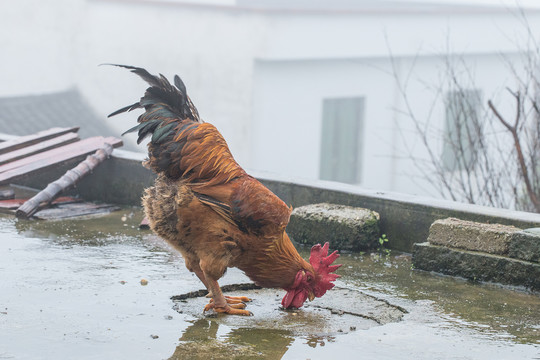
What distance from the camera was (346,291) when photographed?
18.9 feet

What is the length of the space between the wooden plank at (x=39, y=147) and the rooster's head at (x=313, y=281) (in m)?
4.77

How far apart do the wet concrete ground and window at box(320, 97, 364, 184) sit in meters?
12.6

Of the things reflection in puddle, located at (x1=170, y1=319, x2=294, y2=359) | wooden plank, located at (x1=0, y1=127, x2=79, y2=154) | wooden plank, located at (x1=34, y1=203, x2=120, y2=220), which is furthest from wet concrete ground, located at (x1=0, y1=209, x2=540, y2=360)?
wooden plank, located at (x1=0, y1=127, x2=79, y2=154)

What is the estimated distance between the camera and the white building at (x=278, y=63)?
58.1 ft

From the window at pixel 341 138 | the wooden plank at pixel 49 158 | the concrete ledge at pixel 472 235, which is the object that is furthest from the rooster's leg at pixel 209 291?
the window at pixel 341 138

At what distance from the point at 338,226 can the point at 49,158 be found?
11.3 feet

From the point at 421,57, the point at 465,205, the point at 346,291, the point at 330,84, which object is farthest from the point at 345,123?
→ the point at 346,291

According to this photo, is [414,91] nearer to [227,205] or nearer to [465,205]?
[465,205]

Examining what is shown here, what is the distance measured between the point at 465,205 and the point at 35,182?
16.0 ft

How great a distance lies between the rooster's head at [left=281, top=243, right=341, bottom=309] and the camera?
513 cm

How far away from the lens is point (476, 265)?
6141mm

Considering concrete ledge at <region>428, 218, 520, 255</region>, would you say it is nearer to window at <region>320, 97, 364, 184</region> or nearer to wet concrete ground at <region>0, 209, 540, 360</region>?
wet concrete ground at <region>0, 209, 540, 360</region>

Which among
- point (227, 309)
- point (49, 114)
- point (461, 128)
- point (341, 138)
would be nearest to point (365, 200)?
point (227, 309)

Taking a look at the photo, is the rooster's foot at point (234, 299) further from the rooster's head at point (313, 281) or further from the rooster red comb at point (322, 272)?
the rooster red comb at point (322, 272)
